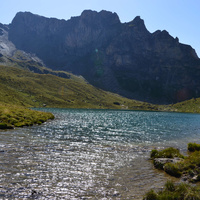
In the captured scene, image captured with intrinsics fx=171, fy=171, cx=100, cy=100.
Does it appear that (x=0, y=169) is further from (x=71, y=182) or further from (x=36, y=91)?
(x=36, y=91)

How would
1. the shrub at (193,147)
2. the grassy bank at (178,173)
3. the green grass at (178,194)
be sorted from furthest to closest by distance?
the shrub at (193,147) → the grassy bank at (178,173) → the green grass at (178,194)

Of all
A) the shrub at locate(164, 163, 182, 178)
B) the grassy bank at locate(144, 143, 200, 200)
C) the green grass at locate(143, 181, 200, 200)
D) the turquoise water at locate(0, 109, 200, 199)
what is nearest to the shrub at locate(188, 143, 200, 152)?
the grassy bank at locate(144, 143, 200, 200)

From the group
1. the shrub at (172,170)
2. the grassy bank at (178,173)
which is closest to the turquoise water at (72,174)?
the shrub at (172,170)

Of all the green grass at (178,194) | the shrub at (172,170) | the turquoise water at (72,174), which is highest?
the green grass at (178,194)

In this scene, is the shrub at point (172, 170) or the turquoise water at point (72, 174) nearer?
the turquoise water at point (72, 174)

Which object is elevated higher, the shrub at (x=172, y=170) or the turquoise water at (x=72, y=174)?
the shrub at (x=172, y=170)

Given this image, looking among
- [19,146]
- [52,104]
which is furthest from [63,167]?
[52,104]

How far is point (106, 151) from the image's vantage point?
87.7 feet

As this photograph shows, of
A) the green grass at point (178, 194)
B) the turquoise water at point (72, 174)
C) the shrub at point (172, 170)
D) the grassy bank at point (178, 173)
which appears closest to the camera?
the green grass at point (178, 194)

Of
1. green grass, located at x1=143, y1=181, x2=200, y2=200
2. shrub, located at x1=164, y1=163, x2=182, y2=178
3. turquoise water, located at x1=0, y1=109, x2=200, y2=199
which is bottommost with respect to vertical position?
turquoise water, located at x1=0, y1=109, x2=200, y2=199

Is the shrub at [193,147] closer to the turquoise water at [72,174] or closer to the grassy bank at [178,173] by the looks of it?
the grassy bank at [178,173]

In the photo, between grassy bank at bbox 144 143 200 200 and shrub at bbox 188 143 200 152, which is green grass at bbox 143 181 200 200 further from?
shrub at bbox 188 143 200 152

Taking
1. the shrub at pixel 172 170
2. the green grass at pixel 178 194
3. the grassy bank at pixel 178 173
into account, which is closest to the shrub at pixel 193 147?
the grassy bank at pixel 178 173

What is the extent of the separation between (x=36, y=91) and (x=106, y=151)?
621 feet
